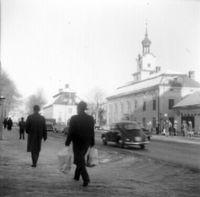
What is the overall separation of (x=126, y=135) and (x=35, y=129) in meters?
10.6

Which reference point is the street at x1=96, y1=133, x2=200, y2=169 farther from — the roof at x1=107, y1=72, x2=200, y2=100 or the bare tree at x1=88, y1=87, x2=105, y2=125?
the roof at x1=107, y1=72, x2=200, y2=100

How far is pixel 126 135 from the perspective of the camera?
64.7 ft

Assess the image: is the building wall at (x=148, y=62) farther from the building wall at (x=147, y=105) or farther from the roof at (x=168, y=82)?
the building wall at (x=147, y=105)

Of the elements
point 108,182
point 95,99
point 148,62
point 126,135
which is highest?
point 148,62

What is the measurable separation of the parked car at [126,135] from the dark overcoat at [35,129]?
10.2 metres

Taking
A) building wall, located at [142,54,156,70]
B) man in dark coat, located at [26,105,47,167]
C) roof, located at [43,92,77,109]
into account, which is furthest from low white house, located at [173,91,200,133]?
building wall, located at [142,54,156,70]

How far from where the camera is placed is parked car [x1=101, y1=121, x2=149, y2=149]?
63.9 ft

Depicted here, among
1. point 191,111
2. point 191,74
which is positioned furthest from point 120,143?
point 191,74

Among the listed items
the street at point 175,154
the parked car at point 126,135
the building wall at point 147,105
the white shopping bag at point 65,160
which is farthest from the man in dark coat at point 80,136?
the building wall at point 147,105

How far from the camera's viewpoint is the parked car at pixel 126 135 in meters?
19.5

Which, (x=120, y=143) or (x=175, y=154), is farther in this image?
(x=120, y=143)

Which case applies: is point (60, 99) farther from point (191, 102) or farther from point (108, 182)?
point (191, 102)

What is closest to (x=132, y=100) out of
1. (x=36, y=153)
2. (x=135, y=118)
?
(x=135, y=118)

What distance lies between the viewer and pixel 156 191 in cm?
695
